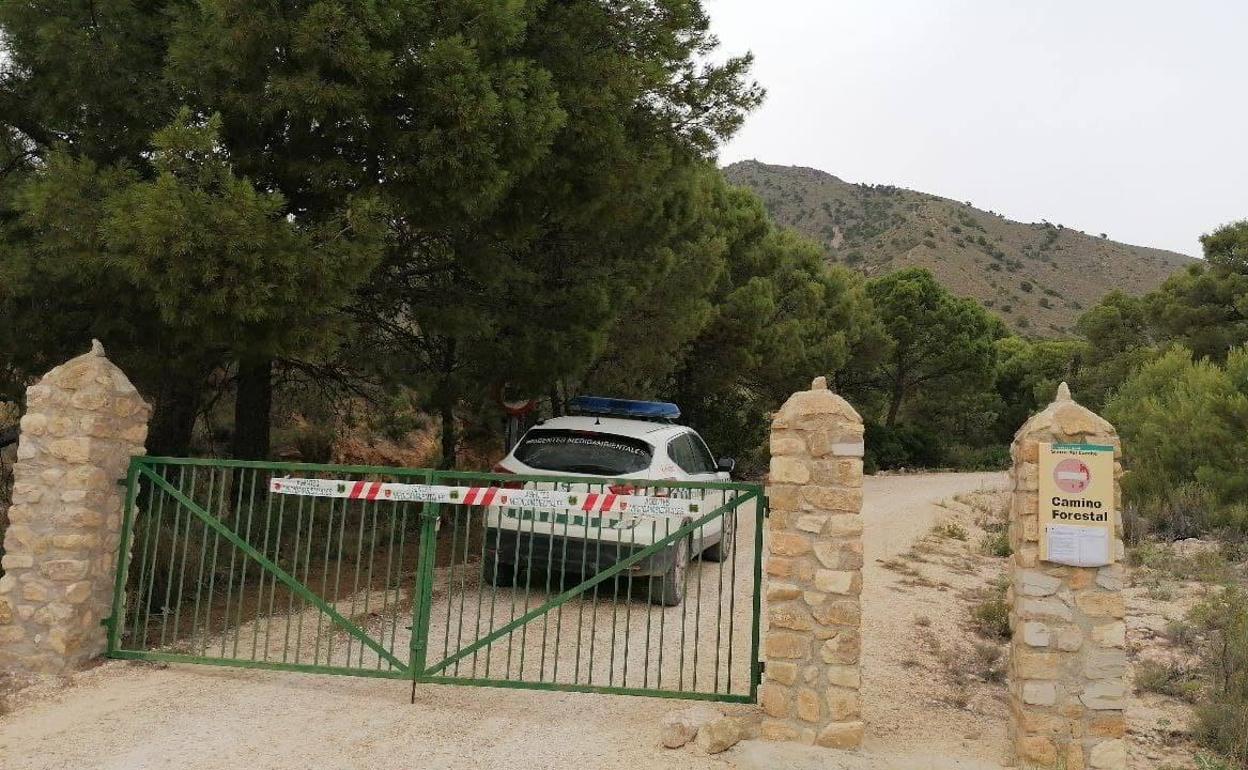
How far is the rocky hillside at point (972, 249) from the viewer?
6031 centimetres

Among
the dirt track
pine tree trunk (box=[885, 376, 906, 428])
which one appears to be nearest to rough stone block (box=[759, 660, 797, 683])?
the dirt track

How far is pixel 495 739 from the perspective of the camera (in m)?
4.81

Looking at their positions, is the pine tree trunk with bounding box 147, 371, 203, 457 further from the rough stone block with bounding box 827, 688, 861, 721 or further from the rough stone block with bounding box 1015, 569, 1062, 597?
the rough stone block with bounding box 1015, 569, 1062, 597

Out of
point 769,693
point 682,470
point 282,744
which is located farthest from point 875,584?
point 282,744

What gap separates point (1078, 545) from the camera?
4.52 metres

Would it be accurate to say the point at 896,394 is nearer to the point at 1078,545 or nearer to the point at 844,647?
the point at 1078,545

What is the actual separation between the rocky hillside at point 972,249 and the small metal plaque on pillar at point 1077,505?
55235 mm

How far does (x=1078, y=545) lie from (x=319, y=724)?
176 inches

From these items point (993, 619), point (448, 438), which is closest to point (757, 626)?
point (993, 619)

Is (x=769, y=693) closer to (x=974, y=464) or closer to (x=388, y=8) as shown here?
(x=388, y=8)

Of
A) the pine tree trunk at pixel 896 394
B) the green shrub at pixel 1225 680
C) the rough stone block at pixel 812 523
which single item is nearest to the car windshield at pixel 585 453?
the rough stone block at pixel 812 523

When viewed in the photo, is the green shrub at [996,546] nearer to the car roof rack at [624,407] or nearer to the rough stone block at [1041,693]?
the car roof rack at [624,407]

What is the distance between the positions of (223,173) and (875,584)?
785 centimetres

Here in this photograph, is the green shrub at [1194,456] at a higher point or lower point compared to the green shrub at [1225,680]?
higher
